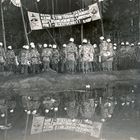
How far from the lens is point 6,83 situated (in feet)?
61.7

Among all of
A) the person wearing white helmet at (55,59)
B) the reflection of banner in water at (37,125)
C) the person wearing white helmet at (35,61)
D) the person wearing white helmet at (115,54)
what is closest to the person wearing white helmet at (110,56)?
the person wearing white helmet at (115,54)

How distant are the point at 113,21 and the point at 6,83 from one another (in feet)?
24.3

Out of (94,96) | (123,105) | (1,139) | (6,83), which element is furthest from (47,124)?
(6,83)

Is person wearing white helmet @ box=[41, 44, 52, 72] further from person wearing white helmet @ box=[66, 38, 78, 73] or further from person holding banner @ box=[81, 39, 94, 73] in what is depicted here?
person holding banner @ box=[81, 39, 94, 73]

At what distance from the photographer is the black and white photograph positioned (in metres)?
17.0

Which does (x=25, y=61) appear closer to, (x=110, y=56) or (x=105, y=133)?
(x=110, y=56)

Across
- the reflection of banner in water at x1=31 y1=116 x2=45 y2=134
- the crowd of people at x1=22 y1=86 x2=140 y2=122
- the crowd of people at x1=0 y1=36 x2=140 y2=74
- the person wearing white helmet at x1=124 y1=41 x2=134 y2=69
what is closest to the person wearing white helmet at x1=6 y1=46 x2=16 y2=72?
the crowd of people at x1=0 y1=36 x2=140 y2=74

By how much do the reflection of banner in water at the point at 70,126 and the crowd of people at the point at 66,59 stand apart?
10413 millimetres

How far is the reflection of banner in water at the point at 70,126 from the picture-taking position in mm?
9789

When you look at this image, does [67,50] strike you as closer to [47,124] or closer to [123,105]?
[123,105]

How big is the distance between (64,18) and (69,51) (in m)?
1.69

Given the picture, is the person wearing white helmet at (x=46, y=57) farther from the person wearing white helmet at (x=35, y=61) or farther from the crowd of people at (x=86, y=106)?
the crowd of people at (x=86, y=106)

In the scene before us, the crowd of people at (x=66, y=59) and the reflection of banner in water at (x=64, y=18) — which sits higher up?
the reflection of banner in water at (x=64, y=18)

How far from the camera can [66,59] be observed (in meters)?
21.7
